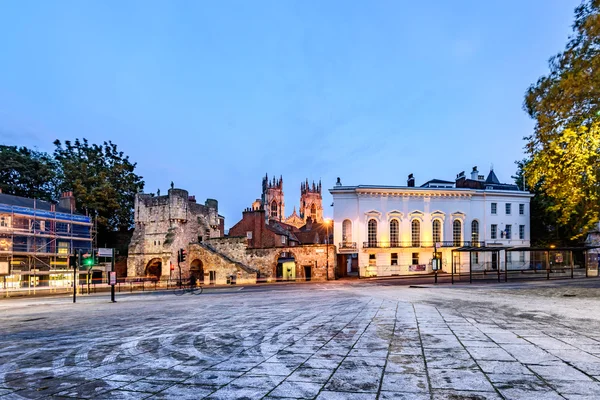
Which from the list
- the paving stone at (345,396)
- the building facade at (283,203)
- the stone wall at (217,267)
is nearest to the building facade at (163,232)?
the stone wall at (217,267)

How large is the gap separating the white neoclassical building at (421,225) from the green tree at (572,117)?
76.9ft

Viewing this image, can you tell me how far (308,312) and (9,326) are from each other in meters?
8.60

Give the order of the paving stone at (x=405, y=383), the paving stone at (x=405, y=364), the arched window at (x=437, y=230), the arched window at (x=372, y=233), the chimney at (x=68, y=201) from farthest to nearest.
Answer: the arched window at (x=437, y=230) → the chimney at (x=68, y=201) → the arched window at (x=372, y=233) → the paving stone at (x=405, y=364) → the paving stone at (x=405, y=383)

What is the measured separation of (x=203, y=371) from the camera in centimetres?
522

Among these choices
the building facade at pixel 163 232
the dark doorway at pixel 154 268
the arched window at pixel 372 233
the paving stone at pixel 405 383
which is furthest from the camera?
the dark doorway at pixel 154 268

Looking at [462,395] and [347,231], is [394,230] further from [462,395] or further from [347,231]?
[462,395]

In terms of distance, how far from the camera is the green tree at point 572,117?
12.0 meters

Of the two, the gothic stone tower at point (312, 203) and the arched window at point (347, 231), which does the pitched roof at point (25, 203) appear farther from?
the gothic stone tower at point (312, 203)

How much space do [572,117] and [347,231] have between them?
28.1 metres

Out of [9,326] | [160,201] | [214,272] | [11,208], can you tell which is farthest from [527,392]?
[160,201]

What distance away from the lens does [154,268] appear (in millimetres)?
45688

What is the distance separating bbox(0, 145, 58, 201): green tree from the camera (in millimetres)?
44062

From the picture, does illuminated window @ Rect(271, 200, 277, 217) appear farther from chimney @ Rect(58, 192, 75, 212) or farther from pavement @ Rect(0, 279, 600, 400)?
pavement @ Rect(0, 279, 600, 400)

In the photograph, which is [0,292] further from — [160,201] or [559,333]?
[559,333]
